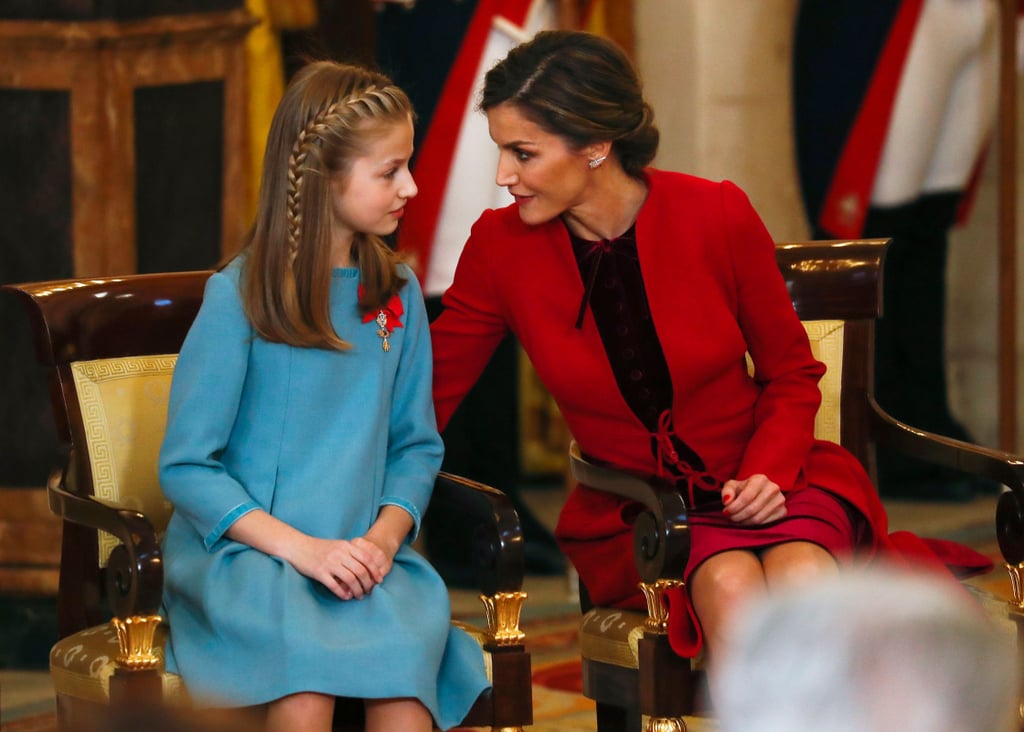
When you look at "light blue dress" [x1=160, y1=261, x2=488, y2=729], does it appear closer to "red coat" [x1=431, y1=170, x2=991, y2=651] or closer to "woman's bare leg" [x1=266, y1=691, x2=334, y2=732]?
"woman's bare leg" [x1=266, y1=691, x2=334, y2=732]

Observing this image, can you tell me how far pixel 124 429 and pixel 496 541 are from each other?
0.68 meters

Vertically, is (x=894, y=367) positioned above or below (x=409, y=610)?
below

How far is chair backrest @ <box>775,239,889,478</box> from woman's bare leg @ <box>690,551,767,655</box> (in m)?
0.59

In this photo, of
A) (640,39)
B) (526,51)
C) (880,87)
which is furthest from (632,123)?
(880,87)

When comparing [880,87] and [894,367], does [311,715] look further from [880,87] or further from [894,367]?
[894,367]

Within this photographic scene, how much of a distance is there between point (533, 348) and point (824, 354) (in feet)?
2.05

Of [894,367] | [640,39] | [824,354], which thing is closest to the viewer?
[824,354]

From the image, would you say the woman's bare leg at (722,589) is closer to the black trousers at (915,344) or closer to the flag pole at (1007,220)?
the flag pole at (1007,220)

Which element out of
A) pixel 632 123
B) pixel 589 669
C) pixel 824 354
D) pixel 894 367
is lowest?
pixel 894 367

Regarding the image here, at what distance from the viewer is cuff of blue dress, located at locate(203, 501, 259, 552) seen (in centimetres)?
219

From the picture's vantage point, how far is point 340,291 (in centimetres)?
238

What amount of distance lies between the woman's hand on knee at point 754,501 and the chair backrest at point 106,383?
3.09ft

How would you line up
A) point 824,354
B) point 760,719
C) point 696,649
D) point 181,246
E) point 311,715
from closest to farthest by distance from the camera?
point 760,719
point 311,715
point 696,649
point 824,354
point 181,246

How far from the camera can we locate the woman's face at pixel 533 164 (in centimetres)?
252
